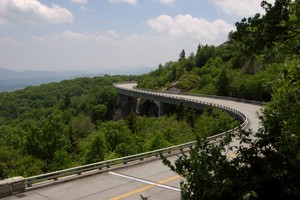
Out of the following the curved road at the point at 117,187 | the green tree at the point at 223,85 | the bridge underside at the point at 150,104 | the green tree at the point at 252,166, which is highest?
the green tree at the point at 252,166

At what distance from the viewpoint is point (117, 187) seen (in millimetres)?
16375

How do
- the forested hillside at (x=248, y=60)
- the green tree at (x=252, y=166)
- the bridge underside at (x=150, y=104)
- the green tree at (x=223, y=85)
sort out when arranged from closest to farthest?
the green tree at (x=252, y=166) → the forested hillside at (x=248, y=60) → the bridge underside at (x=150, y=104) → the green tree at (x=223, y=85)

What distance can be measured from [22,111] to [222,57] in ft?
349

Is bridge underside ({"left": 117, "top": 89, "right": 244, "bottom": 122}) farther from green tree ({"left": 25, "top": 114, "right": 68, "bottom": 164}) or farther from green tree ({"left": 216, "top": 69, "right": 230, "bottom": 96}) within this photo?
green tree ({"left": 25, "top": 114, "right": 68, "bottom": 164})

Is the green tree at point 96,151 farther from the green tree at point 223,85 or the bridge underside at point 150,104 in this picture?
the green tree at point 223,85

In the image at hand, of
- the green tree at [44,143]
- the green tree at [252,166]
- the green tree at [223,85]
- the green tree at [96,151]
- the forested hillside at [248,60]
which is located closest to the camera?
the green tree at [252,166]

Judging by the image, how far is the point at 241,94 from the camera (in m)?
75.4

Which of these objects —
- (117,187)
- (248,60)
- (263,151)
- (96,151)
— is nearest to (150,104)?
(248,60)

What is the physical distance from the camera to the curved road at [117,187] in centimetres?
1492

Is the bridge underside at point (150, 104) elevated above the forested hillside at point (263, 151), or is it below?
below

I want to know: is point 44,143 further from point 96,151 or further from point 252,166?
point 252,166

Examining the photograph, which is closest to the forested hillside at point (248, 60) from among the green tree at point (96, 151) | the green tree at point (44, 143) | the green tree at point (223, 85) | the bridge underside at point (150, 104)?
the green tree at point (223, 85)

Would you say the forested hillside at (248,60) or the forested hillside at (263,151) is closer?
the forested hillside at (263,151)

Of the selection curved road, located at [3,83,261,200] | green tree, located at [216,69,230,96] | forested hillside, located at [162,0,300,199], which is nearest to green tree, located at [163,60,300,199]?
forested hillside, located at [162,0,300,199]
